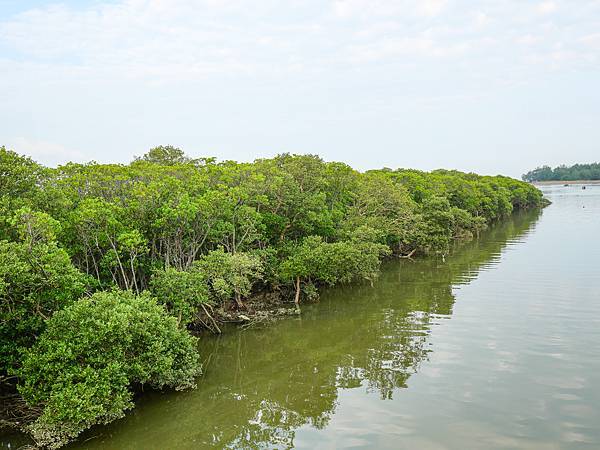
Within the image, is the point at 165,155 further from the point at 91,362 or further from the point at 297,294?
the point at 91,362

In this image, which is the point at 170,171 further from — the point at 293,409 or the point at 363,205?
the point at 363,205

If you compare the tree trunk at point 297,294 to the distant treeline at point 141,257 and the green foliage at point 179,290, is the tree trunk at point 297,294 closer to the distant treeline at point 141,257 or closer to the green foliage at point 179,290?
the distant treeline at point 141,257

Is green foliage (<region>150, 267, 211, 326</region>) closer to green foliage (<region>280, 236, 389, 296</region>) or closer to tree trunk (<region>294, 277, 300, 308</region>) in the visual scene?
green foliage (<region>280, 236, 389, 296</region>)

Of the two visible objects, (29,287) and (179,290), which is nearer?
(29,287)

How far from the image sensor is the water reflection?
544 inches

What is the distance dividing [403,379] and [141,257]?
11939mm

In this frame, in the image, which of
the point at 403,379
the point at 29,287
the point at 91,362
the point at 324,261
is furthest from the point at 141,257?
the point at 403,379

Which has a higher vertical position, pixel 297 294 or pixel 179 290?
pixel 179 290

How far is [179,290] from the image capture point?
60.7 feet

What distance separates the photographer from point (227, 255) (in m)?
20.7

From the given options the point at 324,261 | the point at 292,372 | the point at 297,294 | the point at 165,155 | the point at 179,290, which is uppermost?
the point at 165,155

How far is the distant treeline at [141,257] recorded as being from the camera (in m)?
13.2

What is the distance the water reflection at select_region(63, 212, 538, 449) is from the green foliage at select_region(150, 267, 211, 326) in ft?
7.92

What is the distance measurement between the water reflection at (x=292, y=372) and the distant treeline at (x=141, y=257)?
1030mm
